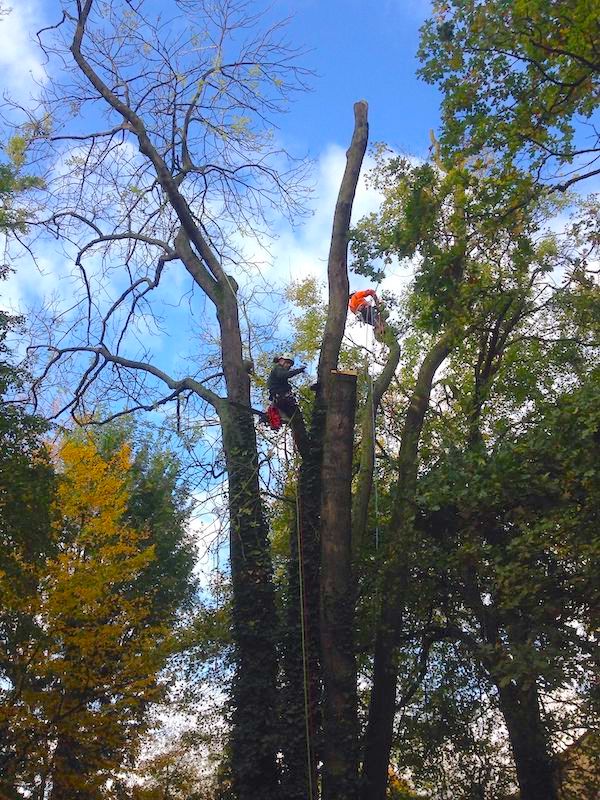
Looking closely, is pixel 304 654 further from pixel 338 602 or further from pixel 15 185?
pixel 15 185

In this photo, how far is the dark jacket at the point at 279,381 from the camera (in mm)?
7781

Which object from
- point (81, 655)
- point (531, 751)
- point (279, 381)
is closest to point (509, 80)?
point (279, 381)

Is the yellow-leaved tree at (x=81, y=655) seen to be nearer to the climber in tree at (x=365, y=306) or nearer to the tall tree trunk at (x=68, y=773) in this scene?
the tall tree trunk at (x=68, y=773)

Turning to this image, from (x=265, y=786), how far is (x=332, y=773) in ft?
2.17

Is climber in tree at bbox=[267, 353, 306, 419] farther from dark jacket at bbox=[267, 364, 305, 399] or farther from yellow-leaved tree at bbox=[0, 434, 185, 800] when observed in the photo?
yellow-leaved tree at bbox=[0, 434, 185, 800]

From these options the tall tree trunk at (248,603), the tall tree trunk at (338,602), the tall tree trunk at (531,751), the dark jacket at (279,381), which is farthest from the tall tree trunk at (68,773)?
the dark jacket at (279,381)

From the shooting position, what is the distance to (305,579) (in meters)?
7.65

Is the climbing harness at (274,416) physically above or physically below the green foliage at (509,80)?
below

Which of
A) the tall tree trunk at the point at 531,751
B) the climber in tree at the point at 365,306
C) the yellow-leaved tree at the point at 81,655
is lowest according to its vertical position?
the tall tree trunk at the point at 531,751

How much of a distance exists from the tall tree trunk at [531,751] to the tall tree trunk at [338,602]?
7.08 ft

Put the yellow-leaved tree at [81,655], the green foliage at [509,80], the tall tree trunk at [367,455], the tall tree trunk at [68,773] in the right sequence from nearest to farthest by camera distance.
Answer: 1. the green foliage at [509,80]
2. the tall tree trunk at [367,455]
3. the yellow-leaved tree at [81,655]
4. the tall tree trunk at [68,773]

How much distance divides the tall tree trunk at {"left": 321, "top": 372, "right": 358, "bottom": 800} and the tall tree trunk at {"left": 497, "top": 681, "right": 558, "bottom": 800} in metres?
2.16

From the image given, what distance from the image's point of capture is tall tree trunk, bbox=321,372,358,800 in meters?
6.61

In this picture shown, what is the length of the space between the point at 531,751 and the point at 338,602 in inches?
129
